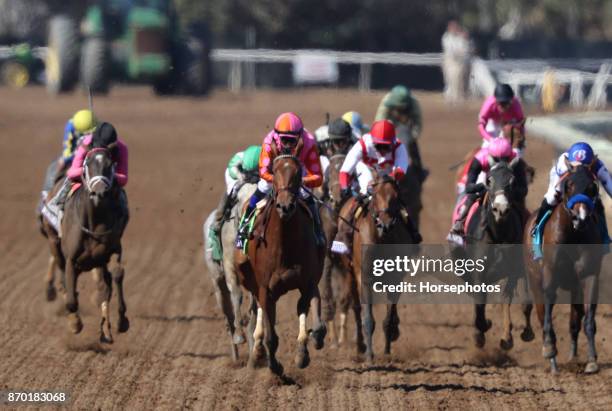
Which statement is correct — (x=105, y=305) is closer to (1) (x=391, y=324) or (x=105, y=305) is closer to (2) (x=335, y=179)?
(2) (x=335, y=179)

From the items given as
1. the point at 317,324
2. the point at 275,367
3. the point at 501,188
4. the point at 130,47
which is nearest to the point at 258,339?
the point at 275,367

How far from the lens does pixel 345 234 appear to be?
42.2ft

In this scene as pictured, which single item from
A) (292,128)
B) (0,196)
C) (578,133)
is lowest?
(0,196)

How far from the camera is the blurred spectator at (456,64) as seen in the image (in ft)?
118

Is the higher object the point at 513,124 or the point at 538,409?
the point at 513,124

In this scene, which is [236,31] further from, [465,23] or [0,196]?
[0,196]

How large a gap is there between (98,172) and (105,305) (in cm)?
147

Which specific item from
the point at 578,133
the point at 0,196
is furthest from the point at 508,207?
the point at 0,196

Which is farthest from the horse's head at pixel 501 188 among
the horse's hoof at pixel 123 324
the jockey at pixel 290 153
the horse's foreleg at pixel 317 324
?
the horse's hoof at pixel 123 324

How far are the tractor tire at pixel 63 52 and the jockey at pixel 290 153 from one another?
24.3m

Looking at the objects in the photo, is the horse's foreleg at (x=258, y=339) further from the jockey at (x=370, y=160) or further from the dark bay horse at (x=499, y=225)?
the dark bay horse at (x=499, y=225)

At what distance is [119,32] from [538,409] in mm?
26008

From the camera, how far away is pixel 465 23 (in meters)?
45.4

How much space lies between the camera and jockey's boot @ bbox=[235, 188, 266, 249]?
448 inches
